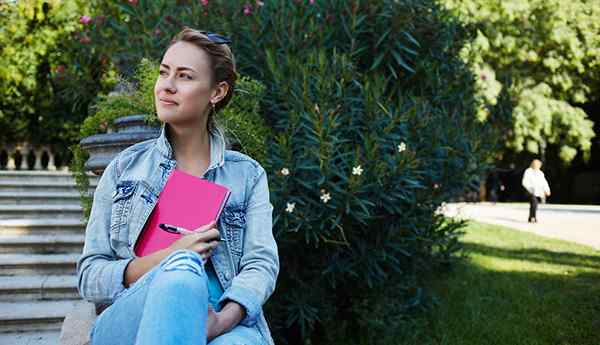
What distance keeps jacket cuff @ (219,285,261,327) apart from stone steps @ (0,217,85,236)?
4.00 meters

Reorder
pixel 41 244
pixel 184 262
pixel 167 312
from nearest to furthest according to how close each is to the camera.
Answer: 1. pixel 167 312
2. pixel 184 262
3. pixel 41 244

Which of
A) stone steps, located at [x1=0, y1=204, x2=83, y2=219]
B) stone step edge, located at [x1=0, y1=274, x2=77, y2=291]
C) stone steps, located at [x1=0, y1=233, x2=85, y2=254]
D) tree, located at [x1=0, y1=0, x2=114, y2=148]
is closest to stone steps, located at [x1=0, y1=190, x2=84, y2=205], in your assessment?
stone steps, located at [x1=0, y1=204, x2=83, y2=219]

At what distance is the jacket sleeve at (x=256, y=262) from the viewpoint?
5.51 ft

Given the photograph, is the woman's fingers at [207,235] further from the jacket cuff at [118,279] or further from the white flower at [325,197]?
the white flower at [325,197]

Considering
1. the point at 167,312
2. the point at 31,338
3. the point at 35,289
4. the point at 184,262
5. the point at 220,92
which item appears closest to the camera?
the point at 167,312

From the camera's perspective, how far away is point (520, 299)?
5082 mm

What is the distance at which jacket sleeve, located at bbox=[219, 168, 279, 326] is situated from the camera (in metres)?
1.68

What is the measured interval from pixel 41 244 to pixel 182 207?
3635mm

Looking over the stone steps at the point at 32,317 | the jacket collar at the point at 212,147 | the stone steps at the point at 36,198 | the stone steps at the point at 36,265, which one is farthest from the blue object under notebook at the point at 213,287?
the stone steps at the point at 36,198

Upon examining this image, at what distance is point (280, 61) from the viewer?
4.18 m

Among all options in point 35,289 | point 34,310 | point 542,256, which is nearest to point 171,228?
point 34,310

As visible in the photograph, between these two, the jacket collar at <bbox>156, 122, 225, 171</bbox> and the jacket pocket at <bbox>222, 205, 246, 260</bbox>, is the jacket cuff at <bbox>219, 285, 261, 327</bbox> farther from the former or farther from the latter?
the jacket collar at <bbox>156, 122, 225, 171</bbox>

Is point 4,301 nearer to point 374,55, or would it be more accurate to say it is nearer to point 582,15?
point 374,55

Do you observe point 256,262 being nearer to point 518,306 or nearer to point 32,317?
point 32,317
